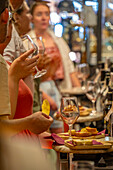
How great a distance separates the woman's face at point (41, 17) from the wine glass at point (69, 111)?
3.00 metres

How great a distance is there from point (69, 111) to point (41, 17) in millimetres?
3140

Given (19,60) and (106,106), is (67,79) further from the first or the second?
(19,60)

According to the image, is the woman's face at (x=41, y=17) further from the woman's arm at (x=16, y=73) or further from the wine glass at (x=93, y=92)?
the woman's arm at (x=16, y=73)

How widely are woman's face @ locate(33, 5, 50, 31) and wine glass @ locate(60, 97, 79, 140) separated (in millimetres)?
2997

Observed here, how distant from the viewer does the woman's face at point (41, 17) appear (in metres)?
4.71

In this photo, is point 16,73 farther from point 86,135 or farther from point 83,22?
point 83,22

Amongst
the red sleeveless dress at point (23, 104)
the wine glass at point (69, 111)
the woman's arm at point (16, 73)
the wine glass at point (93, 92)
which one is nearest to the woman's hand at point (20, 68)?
the woman's arm at point (16, 73)

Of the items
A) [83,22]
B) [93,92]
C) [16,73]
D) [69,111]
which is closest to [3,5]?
[16,73]

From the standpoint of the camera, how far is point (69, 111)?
186 centimetres

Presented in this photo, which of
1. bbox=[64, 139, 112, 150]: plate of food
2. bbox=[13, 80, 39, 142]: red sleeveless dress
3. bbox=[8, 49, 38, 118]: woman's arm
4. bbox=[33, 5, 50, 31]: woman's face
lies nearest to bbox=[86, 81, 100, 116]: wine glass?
bbox=[13, 80, 39, 142]: red sleeveless dress

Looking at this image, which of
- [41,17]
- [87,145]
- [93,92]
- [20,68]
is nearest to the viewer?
[87,145]

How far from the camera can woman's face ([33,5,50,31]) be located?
15.5ft

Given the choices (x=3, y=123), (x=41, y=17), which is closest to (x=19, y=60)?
(x=3, y=123)

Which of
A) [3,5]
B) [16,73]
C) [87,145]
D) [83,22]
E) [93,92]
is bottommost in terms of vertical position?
[87,145]
